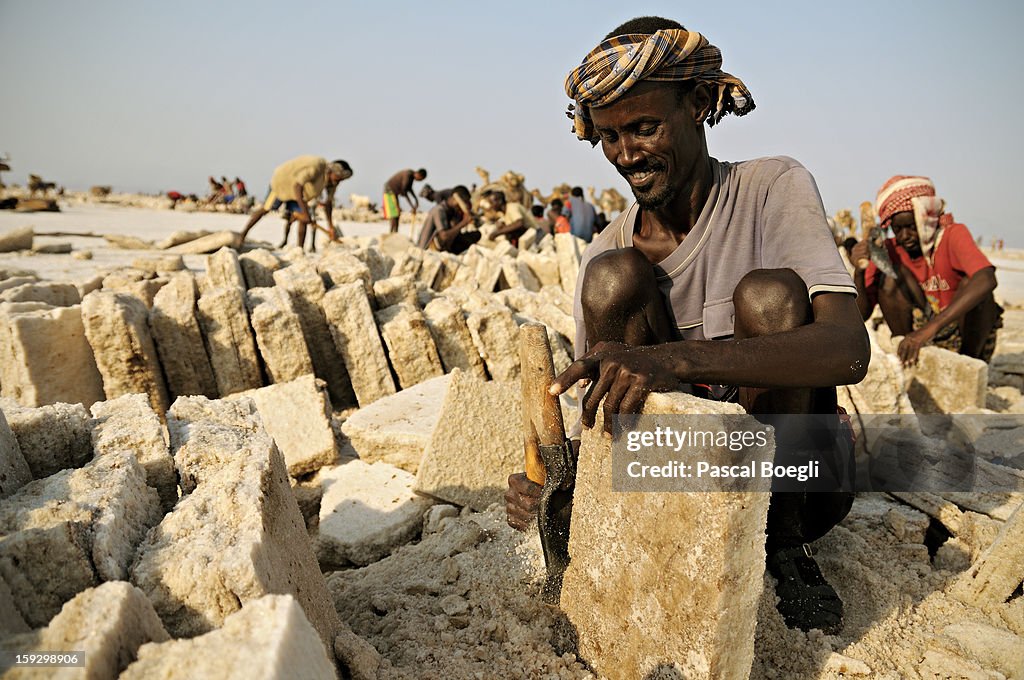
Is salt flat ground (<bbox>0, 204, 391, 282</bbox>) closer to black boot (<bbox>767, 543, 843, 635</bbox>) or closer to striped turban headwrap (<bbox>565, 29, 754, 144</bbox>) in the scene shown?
striped turban headwrap (<bbox>565, 29, 754, 144</bbox>)

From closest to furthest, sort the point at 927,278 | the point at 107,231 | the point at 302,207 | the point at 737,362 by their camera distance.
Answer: the point at 737,362, the point at 927,278, the point at 302,207, the point at 107,231

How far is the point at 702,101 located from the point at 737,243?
1.63 feet

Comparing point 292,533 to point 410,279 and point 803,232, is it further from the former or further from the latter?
point 410,279

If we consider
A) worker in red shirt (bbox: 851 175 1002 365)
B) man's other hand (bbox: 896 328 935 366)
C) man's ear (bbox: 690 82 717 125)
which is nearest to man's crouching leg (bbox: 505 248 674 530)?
man's ear (bbox: 690 82 717 125)

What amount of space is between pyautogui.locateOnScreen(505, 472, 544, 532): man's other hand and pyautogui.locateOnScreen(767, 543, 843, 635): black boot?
0.79 metres

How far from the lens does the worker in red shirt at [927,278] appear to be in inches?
177

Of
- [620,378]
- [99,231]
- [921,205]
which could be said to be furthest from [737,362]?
[99,231]

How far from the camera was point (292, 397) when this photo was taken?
3.63 metres

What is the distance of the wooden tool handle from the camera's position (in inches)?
76.6

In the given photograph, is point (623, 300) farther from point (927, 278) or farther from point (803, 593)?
point (927, 278)

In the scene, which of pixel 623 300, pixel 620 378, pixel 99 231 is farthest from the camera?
pixel 99 231

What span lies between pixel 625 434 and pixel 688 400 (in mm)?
224

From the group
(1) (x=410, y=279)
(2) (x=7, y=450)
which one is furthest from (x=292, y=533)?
(1) (x=410, y=279)

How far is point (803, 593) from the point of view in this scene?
1.96 metres
